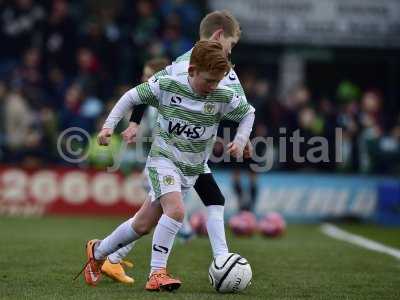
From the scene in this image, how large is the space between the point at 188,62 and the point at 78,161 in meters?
10.3

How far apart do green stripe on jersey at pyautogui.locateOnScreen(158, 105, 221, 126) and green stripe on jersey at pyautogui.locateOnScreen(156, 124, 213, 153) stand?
0.43 ft

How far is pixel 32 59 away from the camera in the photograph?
17.8 meters

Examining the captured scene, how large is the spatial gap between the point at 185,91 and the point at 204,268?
2315 mm

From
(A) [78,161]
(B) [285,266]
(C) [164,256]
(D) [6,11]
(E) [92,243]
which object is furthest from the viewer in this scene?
(D) [6,11]

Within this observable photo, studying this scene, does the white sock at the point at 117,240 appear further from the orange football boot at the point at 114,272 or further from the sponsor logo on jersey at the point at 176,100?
the sponsor logo on jersey at the point at 176,100

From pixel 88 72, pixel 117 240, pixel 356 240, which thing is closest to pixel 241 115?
pixel 117 240

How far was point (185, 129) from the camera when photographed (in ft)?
23.1

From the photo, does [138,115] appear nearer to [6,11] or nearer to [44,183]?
[44,183]

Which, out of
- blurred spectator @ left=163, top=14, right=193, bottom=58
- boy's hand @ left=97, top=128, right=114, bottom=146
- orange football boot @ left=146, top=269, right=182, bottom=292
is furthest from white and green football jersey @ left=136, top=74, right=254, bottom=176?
blurred spectator @ left=163, top=14, right=193, bottom=58

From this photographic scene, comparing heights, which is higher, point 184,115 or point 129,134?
point 184,115

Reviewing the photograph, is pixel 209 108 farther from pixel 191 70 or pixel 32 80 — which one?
pixel 32 80

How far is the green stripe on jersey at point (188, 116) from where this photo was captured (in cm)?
702

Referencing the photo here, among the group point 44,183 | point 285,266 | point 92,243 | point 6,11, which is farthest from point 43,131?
point 92,243

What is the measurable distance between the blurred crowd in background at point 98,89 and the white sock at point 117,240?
1013 cm
